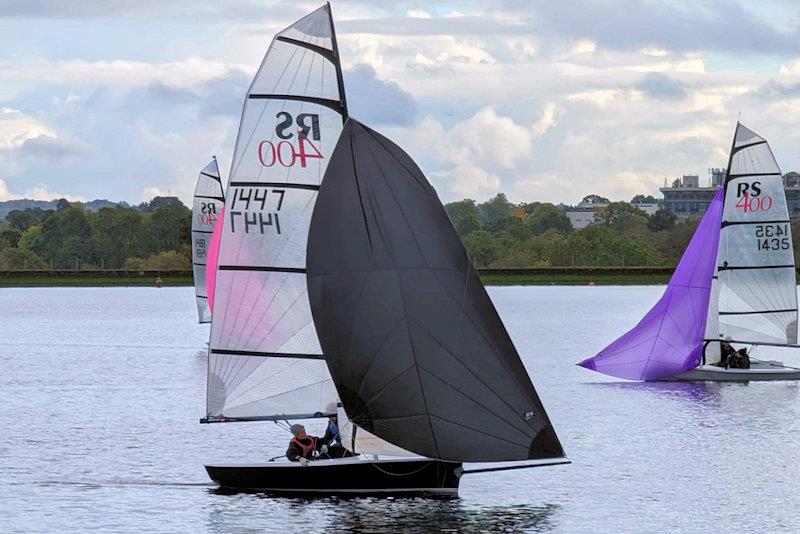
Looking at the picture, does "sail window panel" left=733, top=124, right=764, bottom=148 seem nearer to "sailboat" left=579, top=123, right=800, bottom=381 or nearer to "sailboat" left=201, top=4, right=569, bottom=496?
"sailboat" left=579, top=123, right=800, bottom=381

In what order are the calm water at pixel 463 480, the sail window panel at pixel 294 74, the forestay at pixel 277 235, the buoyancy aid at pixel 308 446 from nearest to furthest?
the sail window panel at pixel 294 74 → the forestay at pixel 277 235 → the buoyancy aid at pixel 308 446 → the calm water at pixel 463 480

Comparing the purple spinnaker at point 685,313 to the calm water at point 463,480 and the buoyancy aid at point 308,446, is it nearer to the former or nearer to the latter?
the calm water at point 463,480

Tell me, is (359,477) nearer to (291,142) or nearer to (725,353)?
(291,142)

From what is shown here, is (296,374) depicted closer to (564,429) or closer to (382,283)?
(382,283)

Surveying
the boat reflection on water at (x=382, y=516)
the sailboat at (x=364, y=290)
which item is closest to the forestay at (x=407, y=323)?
the sailboat at (x=364, y=290)

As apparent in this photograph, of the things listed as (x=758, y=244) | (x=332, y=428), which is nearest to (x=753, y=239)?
(x=758, y=244)

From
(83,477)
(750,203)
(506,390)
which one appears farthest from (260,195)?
(750,203)

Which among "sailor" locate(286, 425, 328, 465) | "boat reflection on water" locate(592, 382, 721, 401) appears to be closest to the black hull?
"sailor" locate(286, 425, 328, 465)

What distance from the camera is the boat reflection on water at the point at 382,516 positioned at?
34.8 metres

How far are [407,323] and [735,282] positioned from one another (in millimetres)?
33823

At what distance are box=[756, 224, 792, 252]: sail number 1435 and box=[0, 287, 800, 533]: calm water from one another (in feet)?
22.1

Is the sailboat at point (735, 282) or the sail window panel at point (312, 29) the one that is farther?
the sailboat at point (735, 282)

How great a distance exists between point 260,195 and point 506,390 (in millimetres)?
7301

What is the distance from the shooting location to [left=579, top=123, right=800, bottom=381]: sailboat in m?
63.4
